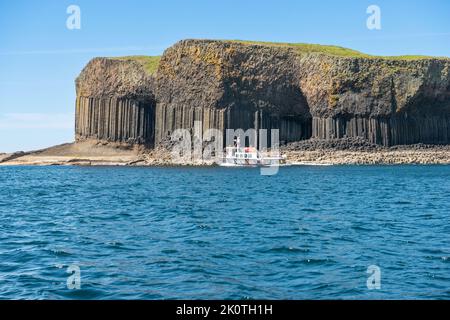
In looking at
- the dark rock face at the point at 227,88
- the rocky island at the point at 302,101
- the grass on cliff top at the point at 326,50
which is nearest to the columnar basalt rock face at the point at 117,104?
the rocky island at the point at 302,101

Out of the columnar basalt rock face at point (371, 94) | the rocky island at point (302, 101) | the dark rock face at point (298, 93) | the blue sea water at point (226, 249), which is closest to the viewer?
the blue sea water at point (226, 249)

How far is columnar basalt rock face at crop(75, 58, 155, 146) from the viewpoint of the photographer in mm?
121500

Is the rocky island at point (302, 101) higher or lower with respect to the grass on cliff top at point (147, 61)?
lower

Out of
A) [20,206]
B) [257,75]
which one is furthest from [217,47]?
[20,206]

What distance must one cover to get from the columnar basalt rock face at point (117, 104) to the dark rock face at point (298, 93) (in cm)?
225

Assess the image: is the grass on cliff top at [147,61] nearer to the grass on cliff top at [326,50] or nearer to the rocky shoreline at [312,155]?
the rocky shoreline at [312,155]

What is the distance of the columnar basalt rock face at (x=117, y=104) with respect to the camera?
399ft

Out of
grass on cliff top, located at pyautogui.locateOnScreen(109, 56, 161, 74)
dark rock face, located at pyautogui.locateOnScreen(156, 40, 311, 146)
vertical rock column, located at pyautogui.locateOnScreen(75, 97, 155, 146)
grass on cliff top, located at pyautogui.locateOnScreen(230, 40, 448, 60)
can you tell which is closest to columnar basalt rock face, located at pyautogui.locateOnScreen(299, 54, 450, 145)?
grass on cliff top, located at pyautogui.locateOnScreen(230, 40, 448, 60)

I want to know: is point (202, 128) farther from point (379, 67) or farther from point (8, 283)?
point (8, 283)

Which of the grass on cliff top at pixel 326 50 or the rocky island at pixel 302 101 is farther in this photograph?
the grass on cliff top at pixel 326 50

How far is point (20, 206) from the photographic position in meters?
36.7

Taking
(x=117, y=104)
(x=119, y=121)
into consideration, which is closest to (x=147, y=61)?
(x=117, y=104)

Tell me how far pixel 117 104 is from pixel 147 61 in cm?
1206
